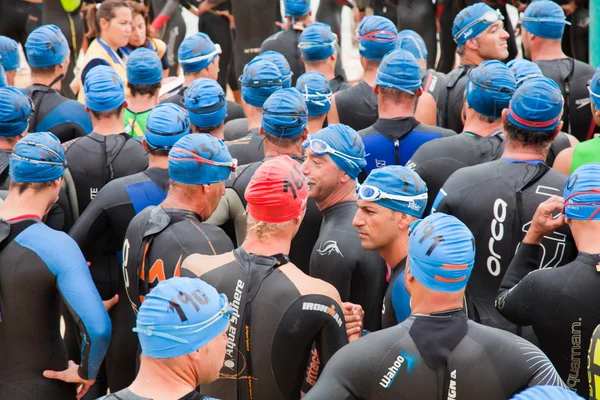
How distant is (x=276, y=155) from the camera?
19.6 ft

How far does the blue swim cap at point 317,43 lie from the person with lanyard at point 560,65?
6.21ft

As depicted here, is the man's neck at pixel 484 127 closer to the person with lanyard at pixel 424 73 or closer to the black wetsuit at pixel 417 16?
the person with lanyard at pixel 424 73

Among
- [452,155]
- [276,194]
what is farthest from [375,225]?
[452,155]

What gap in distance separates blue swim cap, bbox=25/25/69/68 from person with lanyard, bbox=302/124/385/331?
136 inches

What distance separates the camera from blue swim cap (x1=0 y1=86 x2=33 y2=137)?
20.1ft

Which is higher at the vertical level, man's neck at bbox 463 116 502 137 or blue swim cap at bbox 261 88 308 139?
blue swim cap at bbox 261 88 308 139

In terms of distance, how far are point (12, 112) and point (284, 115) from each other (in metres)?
1.97

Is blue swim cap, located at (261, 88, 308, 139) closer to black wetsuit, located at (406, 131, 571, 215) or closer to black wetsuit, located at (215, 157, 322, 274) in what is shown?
black wetsuit, located at (215, 157, 322, 274)

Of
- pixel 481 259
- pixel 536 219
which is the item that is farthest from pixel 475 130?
pixel 536 219

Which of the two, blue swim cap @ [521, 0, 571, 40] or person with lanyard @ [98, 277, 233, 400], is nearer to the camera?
person with lanyard @ [98, 277, 233, 400]

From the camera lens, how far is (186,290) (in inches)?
126

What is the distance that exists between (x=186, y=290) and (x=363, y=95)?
4.79 meters

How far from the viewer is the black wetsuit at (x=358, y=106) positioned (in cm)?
768

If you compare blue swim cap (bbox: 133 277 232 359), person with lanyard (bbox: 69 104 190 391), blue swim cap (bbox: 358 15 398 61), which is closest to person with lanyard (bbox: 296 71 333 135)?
blue swim cap (bbox: 358 15 398 61)
